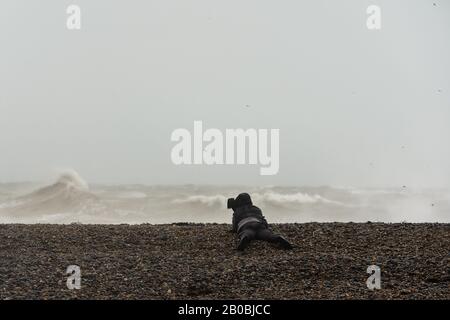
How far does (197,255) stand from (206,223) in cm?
415

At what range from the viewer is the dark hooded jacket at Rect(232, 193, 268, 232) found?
17.1 m

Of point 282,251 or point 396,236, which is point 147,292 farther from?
point 396,236

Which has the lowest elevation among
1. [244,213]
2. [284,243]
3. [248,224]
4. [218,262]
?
[218,262]

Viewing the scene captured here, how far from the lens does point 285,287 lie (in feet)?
42.4

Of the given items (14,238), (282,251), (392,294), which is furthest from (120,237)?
(392,294)

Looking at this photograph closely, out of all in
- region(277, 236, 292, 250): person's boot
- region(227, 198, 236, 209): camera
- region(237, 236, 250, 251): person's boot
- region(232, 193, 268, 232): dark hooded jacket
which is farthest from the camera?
region(227, 198, 236, 209): camera

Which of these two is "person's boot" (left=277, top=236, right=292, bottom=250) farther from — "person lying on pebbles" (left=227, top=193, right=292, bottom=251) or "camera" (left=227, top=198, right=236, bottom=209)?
"camera" (left=227, top=198, right=236, bottom=209)

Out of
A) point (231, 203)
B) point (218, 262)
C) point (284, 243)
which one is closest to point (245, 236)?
point (284, 243)

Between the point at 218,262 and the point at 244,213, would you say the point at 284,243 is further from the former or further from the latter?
the point at 218,262

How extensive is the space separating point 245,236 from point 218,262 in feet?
5.87

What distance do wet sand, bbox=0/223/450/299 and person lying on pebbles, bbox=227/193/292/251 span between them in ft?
0.74

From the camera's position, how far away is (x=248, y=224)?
16.8 meters

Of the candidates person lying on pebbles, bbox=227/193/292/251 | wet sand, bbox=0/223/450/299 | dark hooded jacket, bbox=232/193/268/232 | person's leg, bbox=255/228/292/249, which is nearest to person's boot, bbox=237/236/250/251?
person lying on pebbles, bbox=227/193/292/251

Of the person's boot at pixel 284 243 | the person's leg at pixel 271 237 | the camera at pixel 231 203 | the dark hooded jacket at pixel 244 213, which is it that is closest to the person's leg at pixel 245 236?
the person's leg at pixel 271 237
